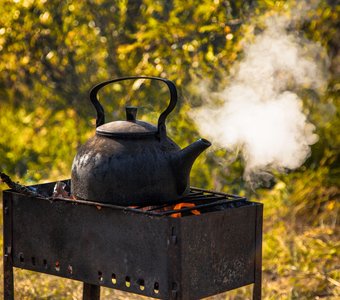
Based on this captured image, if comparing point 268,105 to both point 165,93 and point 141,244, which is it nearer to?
point 165,93

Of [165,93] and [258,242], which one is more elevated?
[165,93]

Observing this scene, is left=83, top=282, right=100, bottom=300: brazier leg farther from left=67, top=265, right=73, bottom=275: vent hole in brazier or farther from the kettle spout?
the kettle spout

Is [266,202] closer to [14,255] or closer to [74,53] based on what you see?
[74,53]

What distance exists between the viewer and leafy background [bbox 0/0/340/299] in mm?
5992

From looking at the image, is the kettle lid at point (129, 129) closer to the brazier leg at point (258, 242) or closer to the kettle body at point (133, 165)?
the kettle body at point (133, 165)

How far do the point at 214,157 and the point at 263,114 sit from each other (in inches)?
68.6

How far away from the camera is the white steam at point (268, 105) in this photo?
5.12 meters

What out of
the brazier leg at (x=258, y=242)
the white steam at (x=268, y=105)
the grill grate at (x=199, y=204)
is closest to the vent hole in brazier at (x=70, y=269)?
the grill grate at (x=199, y=204)

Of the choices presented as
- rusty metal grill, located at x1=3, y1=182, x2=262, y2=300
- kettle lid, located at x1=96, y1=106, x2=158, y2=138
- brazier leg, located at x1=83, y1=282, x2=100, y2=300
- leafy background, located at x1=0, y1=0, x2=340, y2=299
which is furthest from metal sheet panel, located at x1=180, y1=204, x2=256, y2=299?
leafy background, located at x1=0, y1=0, x2=340, y2=299

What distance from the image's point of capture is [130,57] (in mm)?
7270

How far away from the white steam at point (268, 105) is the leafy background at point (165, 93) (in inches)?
5.8

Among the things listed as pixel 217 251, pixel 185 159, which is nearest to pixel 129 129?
pixel 185 159

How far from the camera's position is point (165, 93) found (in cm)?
732

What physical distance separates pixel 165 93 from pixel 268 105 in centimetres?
195
